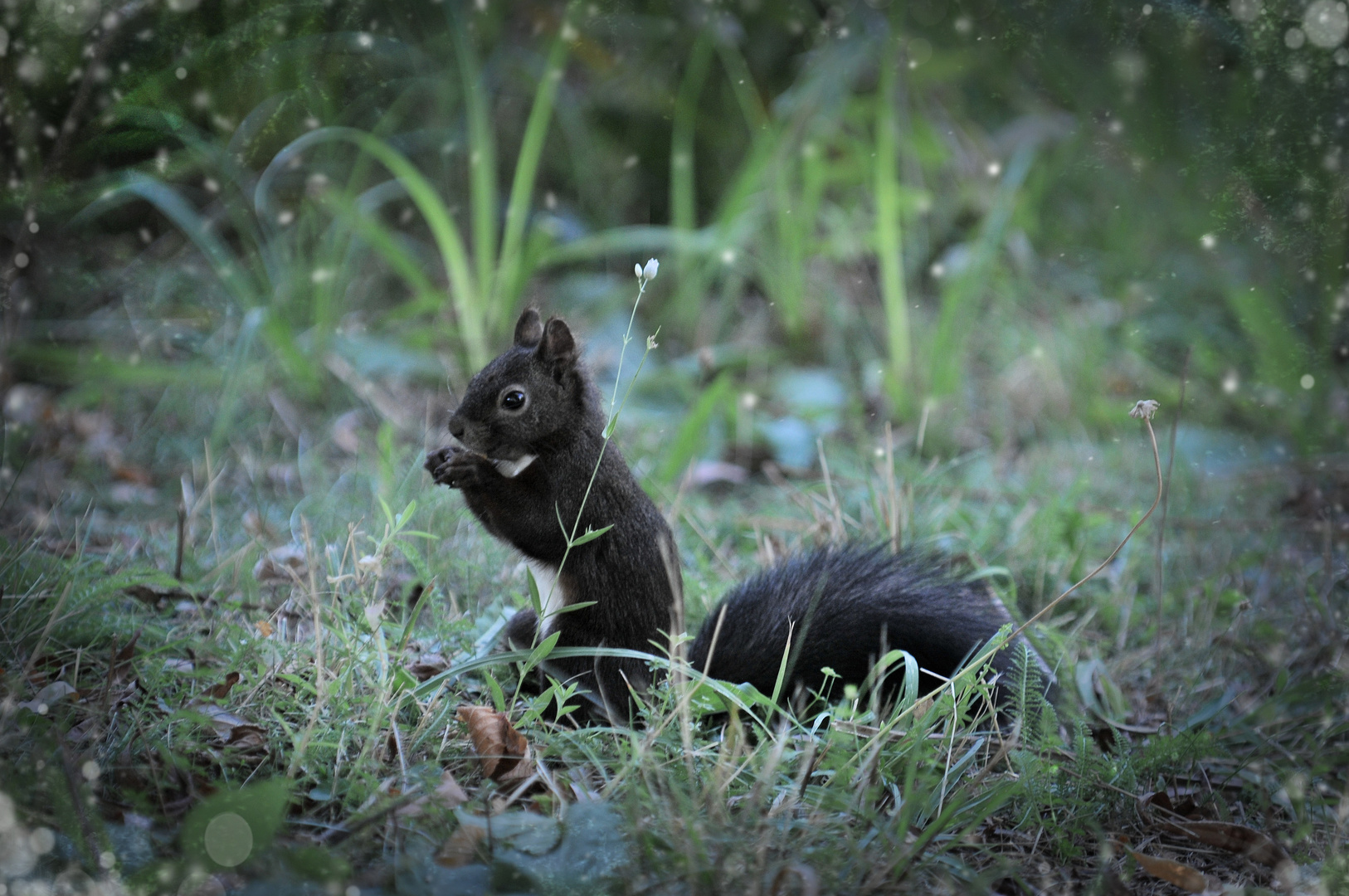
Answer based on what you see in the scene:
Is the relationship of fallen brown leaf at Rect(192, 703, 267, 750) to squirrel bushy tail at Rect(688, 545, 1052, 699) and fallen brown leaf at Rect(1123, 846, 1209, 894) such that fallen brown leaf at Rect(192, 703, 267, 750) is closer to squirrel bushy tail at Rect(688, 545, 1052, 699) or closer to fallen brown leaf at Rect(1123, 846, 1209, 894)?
squirrel bushy tail at Rect(688, 545, 1052, 699)

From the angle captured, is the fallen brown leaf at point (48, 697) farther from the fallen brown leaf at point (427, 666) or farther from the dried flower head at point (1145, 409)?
the dried flower head at point (1145, 409)

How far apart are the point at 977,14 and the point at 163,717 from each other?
3.85 metres

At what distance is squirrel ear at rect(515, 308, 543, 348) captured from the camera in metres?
2.34

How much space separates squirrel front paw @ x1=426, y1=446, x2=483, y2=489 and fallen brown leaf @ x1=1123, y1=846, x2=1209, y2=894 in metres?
1.42

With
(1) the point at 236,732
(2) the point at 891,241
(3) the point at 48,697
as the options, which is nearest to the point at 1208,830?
(1) the point at 236,732

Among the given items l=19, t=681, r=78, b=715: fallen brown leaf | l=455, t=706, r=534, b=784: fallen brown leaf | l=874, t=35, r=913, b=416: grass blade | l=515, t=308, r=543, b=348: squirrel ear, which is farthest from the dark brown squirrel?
l=874, t=35, r=913, b=416: grass blade

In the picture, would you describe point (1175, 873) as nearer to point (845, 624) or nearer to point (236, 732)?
point (845, 624)

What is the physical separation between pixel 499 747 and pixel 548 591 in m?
0.54

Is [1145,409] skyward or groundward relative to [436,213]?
groundward

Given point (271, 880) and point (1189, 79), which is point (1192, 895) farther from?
point (1189, 79)

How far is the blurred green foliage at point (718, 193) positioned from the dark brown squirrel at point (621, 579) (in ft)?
5.18

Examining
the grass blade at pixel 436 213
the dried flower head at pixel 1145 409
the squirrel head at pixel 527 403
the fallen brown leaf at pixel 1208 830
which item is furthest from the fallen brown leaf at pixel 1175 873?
the grass blade at pixel 436 213

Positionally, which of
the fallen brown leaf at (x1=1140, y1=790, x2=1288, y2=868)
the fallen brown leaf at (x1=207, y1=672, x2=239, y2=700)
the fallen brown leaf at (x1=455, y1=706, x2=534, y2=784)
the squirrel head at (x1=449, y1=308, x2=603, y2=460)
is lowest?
the fallen brown leaf at (x1=1140, y1=790, x2=1288, y2=868)

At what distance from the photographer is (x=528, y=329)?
2.37m
